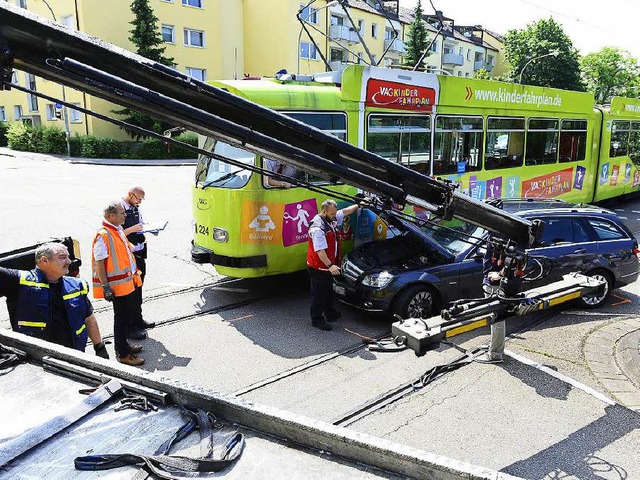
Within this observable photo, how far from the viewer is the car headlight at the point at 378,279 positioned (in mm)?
7457

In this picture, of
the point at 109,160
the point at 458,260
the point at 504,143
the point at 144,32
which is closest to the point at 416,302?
the point at 458,260

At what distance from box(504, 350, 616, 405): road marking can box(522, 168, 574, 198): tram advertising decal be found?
24.4ft

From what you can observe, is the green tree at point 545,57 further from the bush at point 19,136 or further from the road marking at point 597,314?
the road marking at point 597,314

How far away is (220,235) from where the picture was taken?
845 centimetres

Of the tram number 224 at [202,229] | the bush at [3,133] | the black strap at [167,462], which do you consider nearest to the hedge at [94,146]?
the bush at [3,133]

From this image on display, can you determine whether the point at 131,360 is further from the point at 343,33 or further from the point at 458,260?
the point at 343,33

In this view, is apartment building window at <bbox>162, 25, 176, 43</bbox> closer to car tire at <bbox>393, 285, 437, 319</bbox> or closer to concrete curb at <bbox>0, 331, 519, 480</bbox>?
car tire at <bbox>393, 285, 437, 319</bbox>

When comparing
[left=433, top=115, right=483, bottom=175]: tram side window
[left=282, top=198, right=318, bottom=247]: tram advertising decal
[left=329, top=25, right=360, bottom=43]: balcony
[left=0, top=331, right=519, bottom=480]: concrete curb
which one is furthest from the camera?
[left=329, top=25, right=360, bottom=43]: balcony

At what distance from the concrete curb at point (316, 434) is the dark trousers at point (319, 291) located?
457 centimetres

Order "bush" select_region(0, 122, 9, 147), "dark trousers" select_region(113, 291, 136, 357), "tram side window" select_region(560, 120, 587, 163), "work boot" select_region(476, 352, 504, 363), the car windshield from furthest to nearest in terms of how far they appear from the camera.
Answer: "bush" select_region(0, 122, 9, 147)
"tram side window" select_region(560, 120, 587, 163)
the car windshield
"work boot" select_region(476, 352, 504, 363)
"dark trousers" select_region(113, 291, 136, 357)

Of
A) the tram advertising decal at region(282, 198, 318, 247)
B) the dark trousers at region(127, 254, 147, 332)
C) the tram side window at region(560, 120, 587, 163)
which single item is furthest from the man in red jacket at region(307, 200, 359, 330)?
the tram side window at region(560, 120, 587, 163)

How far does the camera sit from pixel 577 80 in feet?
186

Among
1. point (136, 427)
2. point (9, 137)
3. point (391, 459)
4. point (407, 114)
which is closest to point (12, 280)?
point (136, 427)

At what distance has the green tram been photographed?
832cm
